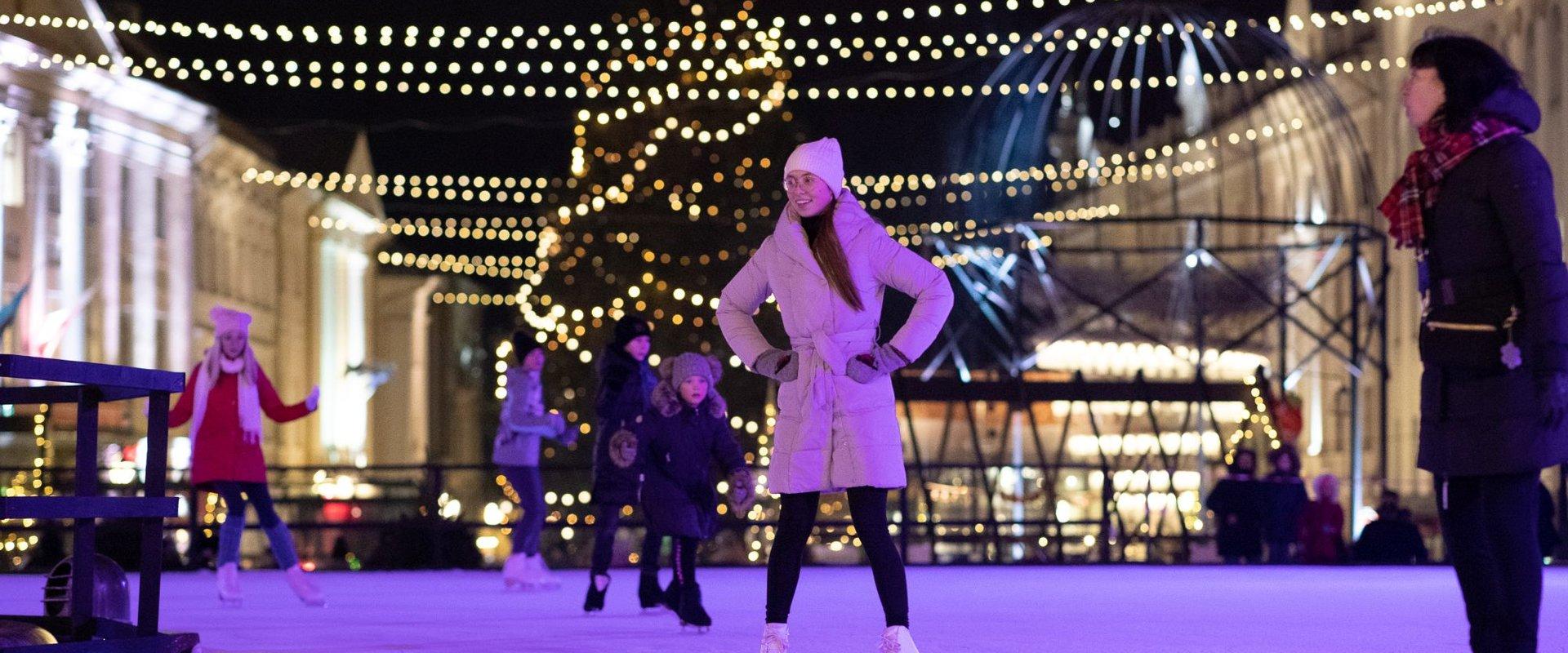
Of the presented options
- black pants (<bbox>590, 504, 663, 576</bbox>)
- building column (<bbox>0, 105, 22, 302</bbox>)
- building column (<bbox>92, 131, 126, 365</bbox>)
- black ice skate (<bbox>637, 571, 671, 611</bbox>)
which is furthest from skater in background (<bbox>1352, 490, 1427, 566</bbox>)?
building column (<bbox>92, 131, 126, 365</bbox>)

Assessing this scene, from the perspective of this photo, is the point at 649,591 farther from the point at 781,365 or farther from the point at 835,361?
the point at 835,361

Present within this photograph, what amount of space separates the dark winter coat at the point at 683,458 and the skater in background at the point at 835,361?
3633 mm

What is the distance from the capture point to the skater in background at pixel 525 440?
1491 centimetres

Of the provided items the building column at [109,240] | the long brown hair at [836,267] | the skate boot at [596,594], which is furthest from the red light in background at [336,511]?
the long brown hair at [836,267]

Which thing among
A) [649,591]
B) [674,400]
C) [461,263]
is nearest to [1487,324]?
[674,400]

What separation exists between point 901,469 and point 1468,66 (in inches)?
89.6

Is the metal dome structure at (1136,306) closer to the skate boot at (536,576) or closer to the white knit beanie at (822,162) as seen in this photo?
the skate boot at (536,576)

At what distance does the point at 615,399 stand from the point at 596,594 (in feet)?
3.68

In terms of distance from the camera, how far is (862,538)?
7668 mm

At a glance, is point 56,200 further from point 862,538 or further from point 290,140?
point 862,538

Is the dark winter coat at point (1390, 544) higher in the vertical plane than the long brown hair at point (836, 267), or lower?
lower

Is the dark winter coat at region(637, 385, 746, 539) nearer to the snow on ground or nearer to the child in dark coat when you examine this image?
the child in dark coat

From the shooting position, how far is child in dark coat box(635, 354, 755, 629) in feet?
37.1

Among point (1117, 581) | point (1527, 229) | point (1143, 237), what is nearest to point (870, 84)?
point (1117, 581)
